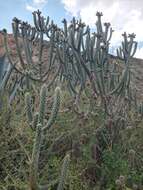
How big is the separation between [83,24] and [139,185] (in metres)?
2.29

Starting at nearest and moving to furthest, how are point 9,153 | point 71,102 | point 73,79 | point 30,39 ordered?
point 9,153
point 71,102
point 73,79
point 30,39

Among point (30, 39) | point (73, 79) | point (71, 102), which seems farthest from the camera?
point (30, 39)

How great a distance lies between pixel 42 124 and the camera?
4203 millimetres

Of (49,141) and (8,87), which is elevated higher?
(8,87)

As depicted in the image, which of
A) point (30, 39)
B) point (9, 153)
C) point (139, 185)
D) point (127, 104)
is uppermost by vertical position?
point (30, 39)

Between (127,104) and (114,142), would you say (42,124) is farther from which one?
(127,104)

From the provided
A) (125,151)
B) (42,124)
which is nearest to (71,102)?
(125,151)

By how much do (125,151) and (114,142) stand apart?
17cm

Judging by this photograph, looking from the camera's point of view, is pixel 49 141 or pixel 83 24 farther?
pixel 83 24

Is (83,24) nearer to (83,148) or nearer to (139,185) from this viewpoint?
(83,148)

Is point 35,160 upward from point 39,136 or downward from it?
downward

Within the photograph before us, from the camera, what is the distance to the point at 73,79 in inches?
268

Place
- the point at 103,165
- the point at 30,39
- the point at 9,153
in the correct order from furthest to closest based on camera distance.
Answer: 1. the point at 30,39
2. the point at 103,165
3. the point at 9,153

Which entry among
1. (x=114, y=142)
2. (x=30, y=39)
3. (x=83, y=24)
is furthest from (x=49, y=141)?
(x=30, y=39)
